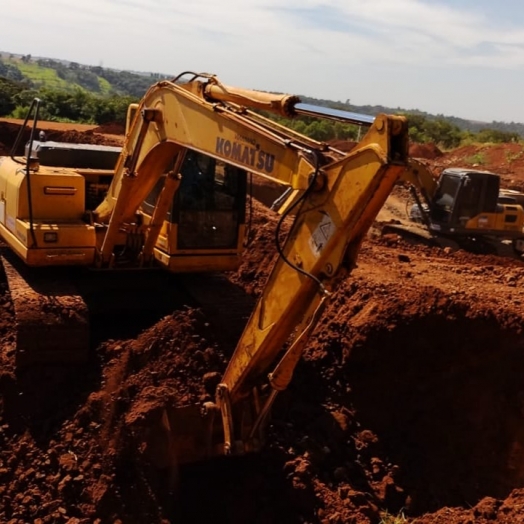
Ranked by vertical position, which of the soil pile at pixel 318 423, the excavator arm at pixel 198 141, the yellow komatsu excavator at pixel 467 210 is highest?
the excavator arm at pixel 198 141

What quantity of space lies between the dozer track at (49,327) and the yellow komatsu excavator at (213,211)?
22mm

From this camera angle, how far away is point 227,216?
8484mm

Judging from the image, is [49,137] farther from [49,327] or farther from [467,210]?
[49,327]

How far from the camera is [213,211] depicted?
8398 millimetres

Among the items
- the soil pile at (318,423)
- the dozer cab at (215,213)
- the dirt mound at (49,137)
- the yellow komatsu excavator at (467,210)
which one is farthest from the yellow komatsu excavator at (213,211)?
the dirt mound at (49,137)

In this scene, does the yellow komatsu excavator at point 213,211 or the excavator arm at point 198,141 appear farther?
the excavator arm at point 198,141

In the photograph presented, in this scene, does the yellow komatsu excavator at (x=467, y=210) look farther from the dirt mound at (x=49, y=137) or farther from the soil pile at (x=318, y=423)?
the dirt mound at (x=49, y=137)

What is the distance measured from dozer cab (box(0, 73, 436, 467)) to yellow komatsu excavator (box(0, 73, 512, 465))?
1cm

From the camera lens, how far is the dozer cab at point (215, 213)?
16.0 feet

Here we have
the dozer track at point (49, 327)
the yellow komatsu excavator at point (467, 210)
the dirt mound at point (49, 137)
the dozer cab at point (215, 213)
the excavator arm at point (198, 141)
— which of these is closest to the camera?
the dozer cab at point (215, 213)

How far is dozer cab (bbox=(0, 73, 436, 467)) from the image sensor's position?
487cm

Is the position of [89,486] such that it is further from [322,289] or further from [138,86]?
[138,86]

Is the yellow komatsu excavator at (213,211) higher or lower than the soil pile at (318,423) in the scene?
higher

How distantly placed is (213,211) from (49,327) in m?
2.36
